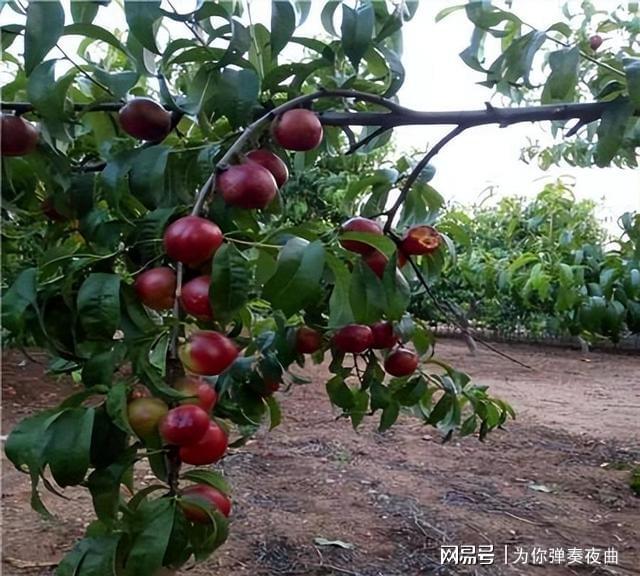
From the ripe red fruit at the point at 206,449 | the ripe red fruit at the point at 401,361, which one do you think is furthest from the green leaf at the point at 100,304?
the ripe red fruit at the point at 401,361

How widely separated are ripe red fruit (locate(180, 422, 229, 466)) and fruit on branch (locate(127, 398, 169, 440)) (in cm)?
3

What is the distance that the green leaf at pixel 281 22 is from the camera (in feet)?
2.20

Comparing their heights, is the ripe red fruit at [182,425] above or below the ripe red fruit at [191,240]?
below

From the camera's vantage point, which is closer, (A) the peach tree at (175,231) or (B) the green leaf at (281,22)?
(A) the peach tree at (175,231)

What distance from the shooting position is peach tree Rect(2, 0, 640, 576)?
544 mm

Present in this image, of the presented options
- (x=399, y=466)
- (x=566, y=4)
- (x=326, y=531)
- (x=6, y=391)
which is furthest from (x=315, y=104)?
(x=6, y=391)

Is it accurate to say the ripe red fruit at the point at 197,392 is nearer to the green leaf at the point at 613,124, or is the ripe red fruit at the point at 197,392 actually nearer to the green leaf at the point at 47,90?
the green leaf at the point at 47,90

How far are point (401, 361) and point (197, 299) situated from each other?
549mm

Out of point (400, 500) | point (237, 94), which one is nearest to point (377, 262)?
point (237, 94)

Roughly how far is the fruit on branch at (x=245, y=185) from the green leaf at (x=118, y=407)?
7.3 inches

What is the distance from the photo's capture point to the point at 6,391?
12.4 feet

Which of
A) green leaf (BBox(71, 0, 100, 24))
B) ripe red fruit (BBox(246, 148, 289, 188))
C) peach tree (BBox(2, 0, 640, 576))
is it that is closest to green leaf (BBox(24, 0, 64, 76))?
peach tree (BBox(2, 0, 640, 576))

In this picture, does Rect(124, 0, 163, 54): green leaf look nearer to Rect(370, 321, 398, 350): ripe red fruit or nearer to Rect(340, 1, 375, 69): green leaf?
Rect(340, 1, 375, 69): green leaf

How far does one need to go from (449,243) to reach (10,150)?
61cm
